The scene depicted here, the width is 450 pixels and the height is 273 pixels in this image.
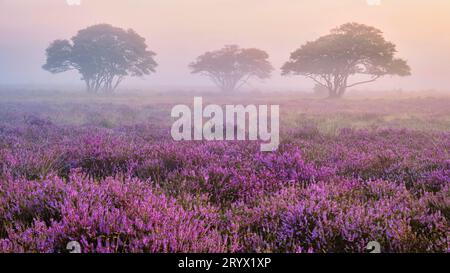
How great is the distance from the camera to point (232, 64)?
6525cm

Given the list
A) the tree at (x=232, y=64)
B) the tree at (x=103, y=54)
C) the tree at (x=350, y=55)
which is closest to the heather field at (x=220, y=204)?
the tree at (x=350, y=55)

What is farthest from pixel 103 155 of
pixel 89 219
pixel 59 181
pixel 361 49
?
pixel 361 49

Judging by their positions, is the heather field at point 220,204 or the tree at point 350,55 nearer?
the heather field at point 220,204

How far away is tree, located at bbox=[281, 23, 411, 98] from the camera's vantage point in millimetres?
37312

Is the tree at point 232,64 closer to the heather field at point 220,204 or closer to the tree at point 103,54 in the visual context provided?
the tree at point 103,54

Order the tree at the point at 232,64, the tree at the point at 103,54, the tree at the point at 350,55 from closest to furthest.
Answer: the tree at the point at 350,55 → the tree at the point at 103,54 → the tree at the point at 232,64

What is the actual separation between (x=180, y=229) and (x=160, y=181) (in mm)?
2037

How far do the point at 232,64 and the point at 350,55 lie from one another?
29866mm

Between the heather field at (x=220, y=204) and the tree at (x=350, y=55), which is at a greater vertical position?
the tree at (x=350, y=55)

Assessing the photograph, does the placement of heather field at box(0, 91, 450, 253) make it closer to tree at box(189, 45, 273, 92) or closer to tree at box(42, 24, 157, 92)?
tree at box(42, 24, 157, 92)

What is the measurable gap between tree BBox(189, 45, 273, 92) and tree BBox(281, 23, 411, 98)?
22.3 meters

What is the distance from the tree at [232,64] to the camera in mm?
64688

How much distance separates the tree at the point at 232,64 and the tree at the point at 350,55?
22.3m
